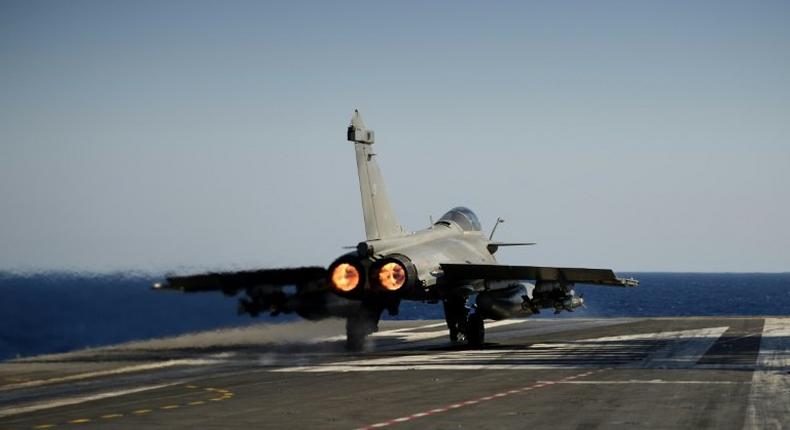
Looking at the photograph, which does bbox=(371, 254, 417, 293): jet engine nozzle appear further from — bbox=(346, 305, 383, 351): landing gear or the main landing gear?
the main landing gear

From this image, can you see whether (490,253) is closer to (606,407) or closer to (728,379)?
(728,379)

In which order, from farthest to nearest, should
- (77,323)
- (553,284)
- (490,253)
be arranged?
(77,323) → (490,253) → (553,284)

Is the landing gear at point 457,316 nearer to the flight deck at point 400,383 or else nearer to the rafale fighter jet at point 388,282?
the rafale fighter jet at point 388,282

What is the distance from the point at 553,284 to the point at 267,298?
981cm

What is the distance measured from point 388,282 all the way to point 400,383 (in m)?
7.26

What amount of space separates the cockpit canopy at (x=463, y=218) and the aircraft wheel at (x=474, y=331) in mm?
4195

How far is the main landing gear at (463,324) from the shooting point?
38.8 m

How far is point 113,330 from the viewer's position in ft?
145

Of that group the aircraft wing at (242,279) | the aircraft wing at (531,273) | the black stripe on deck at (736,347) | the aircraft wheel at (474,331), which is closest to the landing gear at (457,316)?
the aircraft wheel at (474,331)

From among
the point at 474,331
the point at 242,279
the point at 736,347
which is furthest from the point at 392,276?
the point at 736,347

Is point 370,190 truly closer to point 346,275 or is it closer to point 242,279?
point 346,275

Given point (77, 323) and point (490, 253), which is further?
point (77, 323)

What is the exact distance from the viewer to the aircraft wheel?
38.8m

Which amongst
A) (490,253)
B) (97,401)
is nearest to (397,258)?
(490,253)
